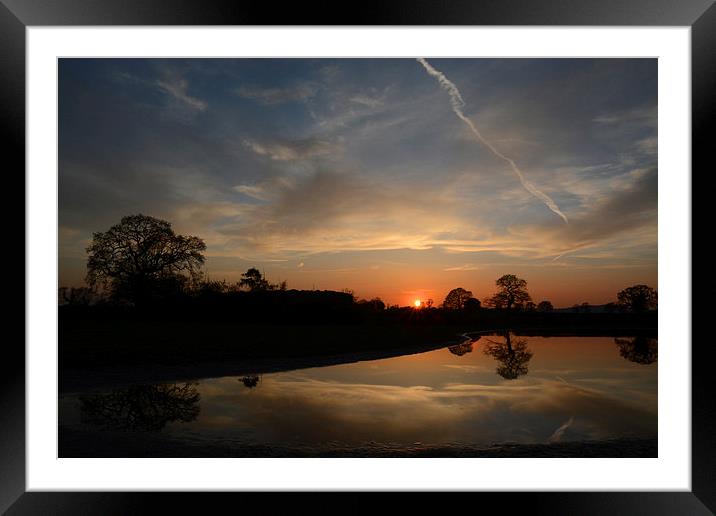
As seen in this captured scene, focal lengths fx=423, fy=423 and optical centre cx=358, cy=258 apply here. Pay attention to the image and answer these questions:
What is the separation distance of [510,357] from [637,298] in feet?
42.2

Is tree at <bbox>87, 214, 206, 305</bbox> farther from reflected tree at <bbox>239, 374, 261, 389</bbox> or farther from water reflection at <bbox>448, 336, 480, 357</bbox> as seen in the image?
water reflection at <bbox>448, 336, 480, 357</bbox>

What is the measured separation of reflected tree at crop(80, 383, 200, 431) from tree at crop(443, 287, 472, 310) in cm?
1983

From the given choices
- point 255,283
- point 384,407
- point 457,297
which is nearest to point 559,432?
point 384,407

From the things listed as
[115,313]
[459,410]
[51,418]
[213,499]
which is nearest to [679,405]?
[213,499]

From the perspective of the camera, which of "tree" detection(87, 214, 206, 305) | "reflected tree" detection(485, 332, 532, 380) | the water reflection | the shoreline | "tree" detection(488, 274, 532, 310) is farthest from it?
"tree" detection(488, 274, 532, 310)

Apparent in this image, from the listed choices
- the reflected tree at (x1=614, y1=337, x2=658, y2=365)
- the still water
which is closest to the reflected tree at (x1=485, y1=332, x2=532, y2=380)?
the still water

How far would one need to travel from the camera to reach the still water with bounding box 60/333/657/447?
426 centimetres

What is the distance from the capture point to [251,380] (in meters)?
7.25

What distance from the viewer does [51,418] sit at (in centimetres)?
209

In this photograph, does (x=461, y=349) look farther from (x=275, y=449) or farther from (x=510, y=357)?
(x=275, y=449)

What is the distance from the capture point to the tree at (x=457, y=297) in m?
24.6

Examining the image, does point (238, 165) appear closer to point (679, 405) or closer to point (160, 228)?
point (679, 405)

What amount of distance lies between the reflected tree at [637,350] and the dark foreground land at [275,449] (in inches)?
348

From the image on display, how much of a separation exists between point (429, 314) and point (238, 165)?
47.0 ft
